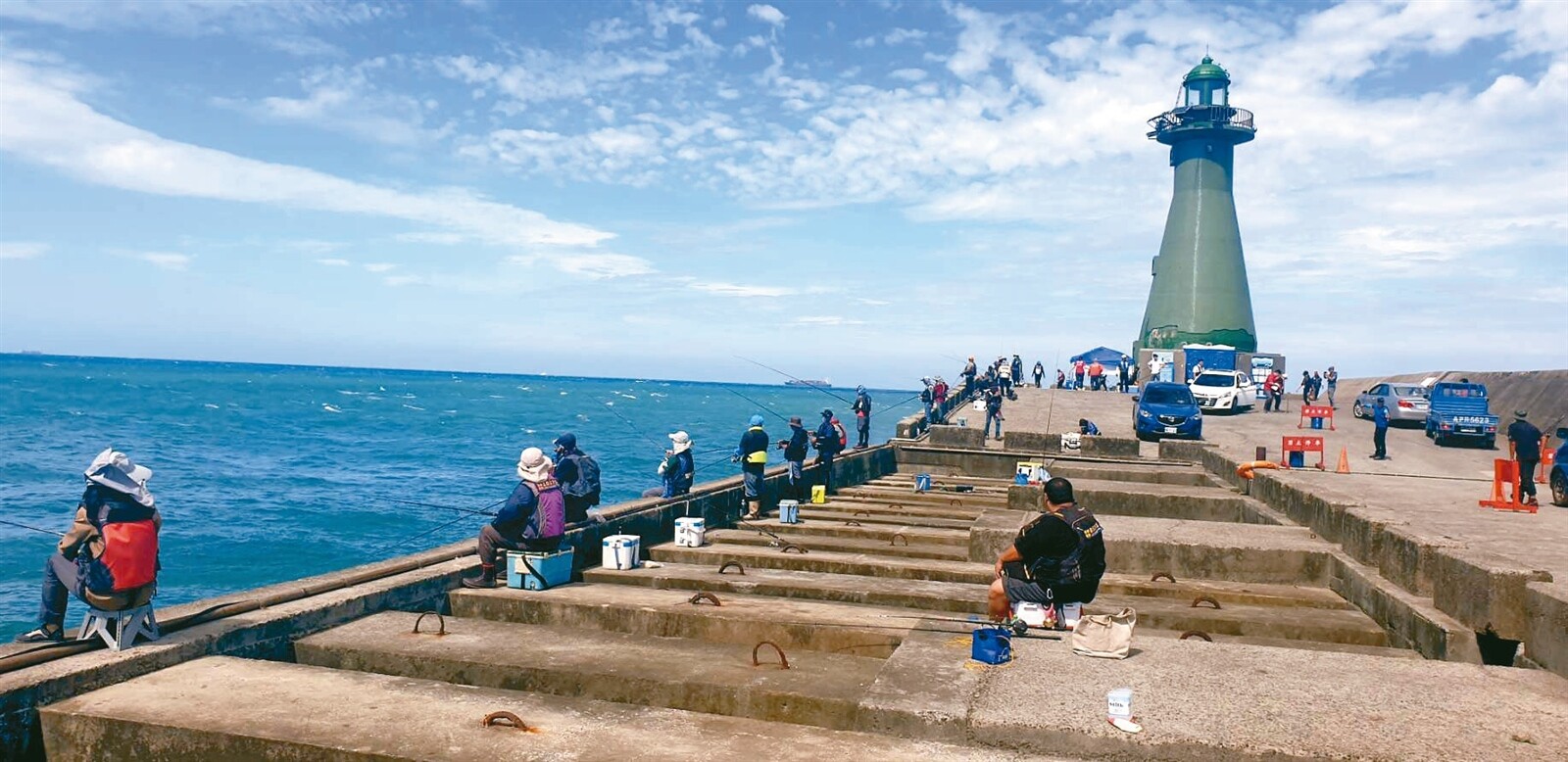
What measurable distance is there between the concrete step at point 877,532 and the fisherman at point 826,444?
3.30 meters

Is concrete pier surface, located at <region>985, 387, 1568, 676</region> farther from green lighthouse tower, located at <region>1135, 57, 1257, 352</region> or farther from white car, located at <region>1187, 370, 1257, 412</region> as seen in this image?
green lighthouse tower, located at <region>1135, 57, 1257, 352</region>

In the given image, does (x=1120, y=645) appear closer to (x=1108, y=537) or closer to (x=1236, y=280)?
(x=1108, y=537)

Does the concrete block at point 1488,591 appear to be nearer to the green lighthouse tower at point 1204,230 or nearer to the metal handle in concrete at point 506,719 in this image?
the metal handle in concrete at point 506,719

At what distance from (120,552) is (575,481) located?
5.41 meters

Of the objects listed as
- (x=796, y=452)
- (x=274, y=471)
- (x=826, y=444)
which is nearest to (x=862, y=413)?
(x=826, y=444)

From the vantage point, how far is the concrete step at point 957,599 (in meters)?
8.92

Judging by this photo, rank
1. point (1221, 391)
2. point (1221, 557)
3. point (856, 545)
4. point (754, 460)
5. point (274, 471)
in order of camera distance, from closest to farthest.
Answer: point (1221, 557) < point (856, 545) < point (754, 460) < point (1221, 391) < point (274, 471)

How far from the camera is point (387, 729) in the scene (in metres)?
5.54

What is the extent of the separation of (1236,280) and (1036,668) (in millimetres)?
56627

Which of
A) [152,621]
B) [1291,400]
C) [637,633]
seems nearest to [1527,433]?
[637,633]

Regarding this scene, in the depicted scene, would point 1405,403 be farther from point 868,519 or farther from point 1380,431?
point 868,519

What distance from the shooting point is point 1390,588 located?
30.3 feet

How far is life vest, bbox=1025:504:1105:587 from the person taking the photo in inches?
301

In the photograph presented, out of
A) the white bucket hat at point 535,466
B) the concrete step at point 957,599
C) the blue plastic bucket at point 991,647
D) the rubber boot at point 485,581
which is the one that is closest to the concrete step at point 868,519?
the concrete step at point 957,599
